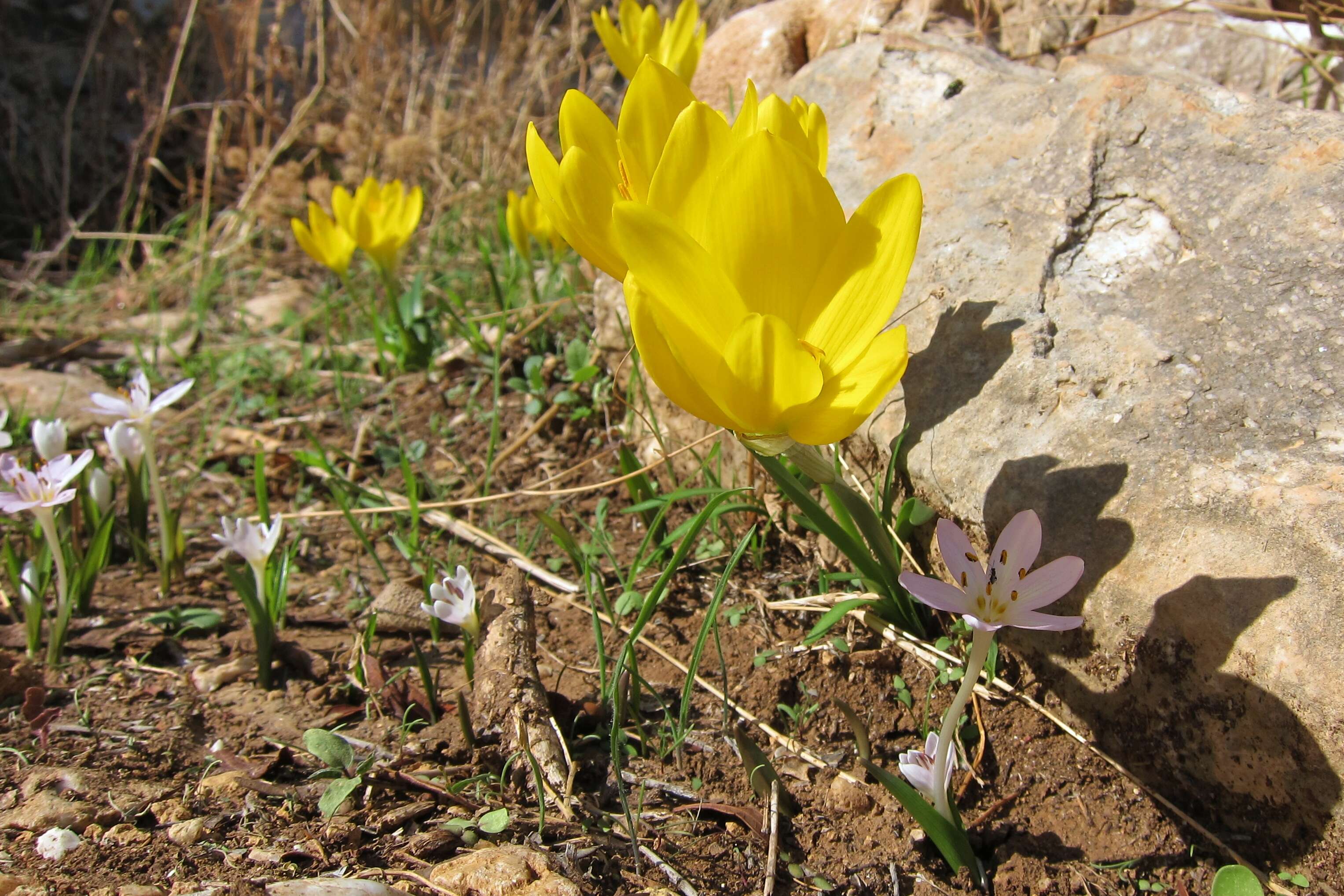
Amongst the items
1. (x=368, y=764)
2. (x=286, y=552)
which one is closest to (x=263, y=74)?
(x=286, y=552)

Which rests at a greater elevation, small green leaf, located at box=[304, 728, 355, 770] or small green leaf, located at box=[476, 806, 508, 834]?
small green leaf, located at box=[304, 728, 355, 770]

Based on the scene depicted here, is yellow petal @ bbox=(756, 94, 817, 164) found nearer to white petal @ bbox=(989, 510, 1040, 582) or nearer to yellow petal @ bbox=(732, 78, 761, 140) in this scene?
yellow petal @ bbox=(732, 78, 761, 140)

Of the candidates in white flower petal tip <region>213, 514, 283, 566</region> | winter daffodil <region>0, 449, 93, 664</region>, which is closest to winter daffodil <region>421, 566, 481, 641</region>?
white flower petal tip <region>213, 514, 283, 566</region>

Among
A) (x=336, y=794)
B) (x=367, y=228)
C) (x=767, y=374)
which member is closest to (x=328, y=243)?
(x=367, y=228)

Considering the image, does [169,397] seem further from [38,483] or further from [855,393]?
[855,393]

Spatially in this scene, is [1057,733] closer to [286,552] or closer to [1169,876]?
[1169,876]

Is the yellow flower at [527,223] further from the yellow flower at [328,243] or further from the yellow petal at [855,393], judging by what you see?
the yellow petal at [855,393]
